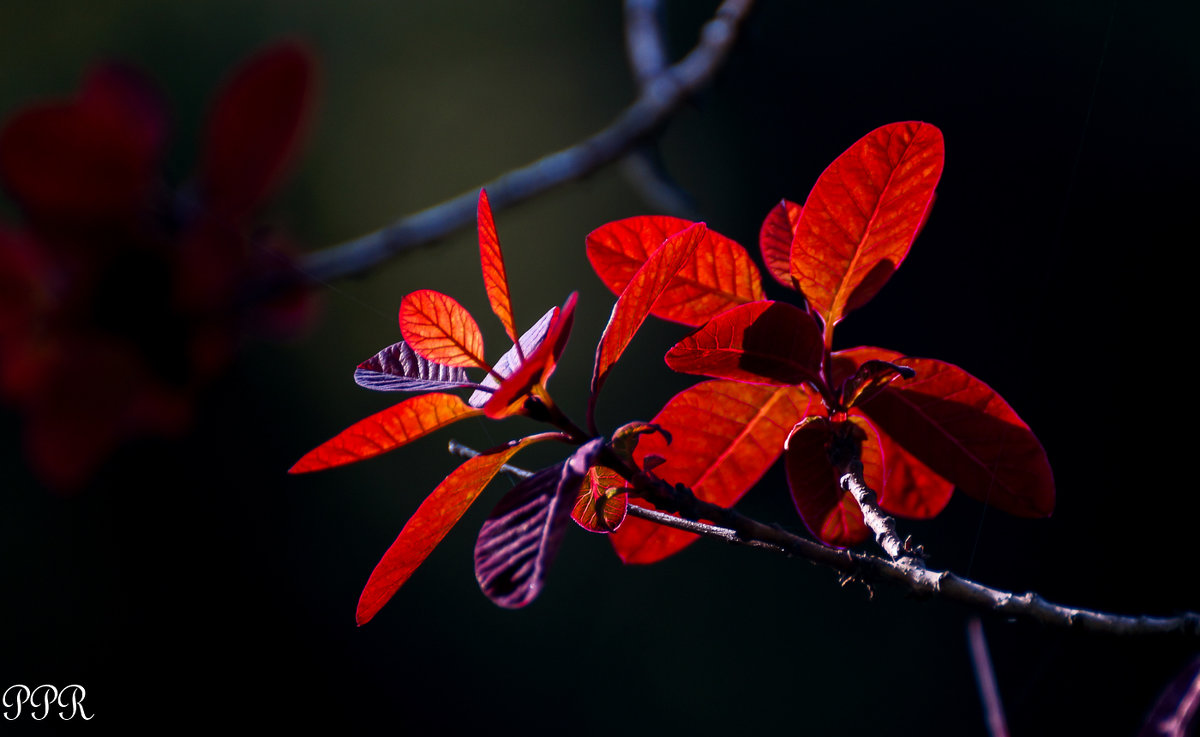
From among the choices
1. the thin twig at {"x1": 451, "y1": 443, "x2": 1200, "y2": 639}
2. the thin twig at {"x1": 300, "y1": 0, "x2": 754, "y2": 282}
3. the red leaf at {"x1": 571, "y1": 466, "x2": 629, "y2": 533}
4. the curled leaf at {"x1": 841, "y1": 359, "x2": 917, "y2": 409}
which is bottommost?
the thin twig at {"x1": 451, "y1": 443, "x2": 1200, "y2": 639}

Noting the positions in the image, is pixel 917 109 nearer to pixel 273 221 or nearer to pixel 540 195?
pixel 540 195

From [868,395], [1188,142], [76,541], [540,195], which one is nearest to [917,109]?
[1188,142]

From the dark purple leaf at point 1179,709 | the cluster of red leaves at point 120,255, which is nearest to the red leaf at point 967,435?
the dark purple leaf at point 1179,709

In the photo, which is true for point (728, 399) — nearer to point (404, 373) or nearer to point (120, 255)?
point (404, 373)

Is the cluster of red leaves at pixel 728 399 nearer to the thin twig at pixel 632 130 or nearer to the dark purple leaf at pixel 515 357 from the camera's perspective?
the dark purple leaf at pixel 515 357

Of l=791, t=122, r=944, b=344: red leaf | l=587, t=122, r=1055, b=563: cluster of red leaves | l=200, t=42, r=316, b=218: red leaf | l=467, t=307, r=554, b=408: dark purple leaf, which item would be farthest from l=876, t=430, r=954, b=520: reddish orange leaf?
l=200, t=42, r=316, b=218: red leaf

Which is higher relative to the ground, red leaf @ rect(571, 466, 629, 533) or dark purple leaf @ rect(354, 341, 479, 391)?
dark purple leaf @ rect(354, 341, 479, 391)

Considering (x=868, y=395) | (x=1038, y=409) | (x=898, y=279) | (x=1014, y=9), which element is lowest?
(x=1038, y=409)

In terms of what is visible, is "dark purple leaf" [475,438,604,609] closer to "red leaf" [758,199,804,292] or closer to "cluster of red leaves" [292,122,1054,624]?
"cluster of red leaves" [292,122,1054,624]
